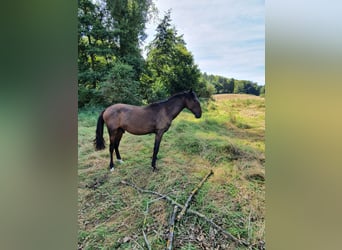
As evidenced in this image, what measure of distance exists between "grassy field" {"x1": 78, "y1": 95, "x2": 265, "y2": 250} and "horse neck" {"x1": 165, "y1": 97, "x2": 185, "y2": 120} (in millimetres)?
44

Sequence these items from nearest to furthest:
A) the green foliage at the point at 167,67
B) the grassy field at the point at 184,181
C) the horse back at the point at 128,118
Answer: the grassy field at the point at 184,181
the green foliage at the point at 167,67
the horse back at the point at 128,118

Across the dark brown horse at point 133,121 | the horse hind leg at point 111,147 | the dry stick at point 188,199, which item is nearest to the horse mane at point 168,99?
the dark brown horse at point 133,121

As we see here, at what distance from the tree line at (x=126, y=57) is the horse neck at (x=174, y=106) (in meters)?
0.06

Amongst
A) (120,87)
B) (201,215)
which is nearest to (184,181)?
(201,215)

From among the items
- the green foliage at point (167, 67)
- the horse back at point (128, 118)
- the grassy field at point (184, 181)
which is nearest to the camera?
the grassy field at point (184, 181)

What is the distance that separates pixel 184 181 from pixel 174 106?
1.68 feet

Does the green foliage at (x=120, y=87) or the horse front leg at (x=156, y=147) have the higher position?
the green foliage at (x=120, y=87)

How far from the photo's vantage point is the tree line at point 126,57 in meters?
1.78

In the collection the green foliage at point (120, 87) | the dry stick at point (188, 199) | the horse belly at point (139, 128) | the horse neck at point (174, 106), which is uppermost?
the green foliage at point (120, 87)

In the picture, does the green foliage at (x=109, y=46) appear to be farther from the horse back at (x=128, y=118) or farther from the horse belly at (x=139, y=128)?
the horse belly at (x=139, y=128)

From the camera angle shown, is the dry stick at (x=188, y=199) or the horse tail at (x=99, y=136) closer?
the dry stick at (x=188, y=199)
